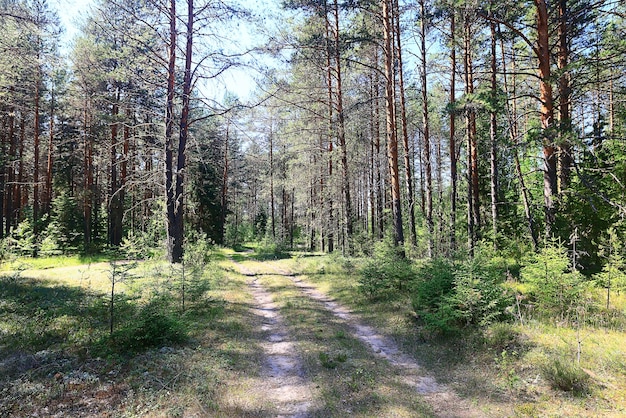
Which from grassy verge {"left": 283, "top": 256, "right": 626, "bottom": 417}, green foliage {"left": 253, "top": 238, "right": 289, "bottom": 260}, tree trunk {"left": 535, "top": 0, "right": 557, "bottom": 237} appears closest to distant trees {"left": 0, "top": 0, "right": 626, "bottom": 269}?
tree trunk {"left": 535, "top": 0, "right": 557, "bottom": 237}

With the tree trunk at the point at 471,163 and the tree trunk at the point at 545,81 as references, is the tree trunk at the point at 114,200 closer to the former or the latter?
the tree trunk at the point at 471,163

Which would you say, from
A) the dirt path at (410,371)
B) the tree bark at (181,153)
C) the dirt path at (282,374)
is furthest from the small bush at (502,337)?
the tree bark at (181,153)

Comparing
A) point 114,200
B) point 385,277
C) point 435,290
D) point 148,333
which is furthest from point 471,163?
point 114,200

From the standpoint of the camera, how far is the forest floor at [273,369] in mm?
4078

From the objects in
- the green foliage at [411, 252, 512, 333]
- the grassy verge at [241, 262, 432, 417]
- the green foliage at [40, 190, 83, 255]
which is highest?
the green foliage at [40, 190, 83, 255]

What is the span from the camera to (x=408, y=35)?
15.0 metres

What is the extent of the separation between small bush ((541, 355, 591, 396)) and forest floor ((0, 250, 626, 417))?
0.12m

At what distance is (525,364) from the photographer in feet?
15.9

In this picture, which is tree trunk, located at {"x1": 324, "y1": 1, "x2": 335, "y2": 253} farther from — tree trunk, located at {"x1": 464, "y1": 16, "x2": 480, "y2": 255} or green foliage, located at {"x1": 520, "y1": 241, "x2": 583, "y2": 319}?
green foliage, located at {"x1": 520, "y1": 241, "x2": 583, "y2": 319}

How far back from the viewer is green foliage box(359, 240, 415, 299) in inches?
372

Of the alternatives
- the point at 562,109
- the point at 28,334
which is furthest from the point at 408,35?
the point at 28,334

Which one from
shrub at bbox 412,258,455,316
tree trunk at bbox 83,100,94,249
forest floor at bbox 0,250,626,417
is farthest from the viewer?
tree trunk at bbox 83,100,94,249

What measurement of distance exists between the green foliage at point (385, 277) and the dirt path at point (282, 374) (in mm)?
2813

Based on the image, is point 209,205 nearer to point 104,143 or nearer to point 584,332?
point 104,143
